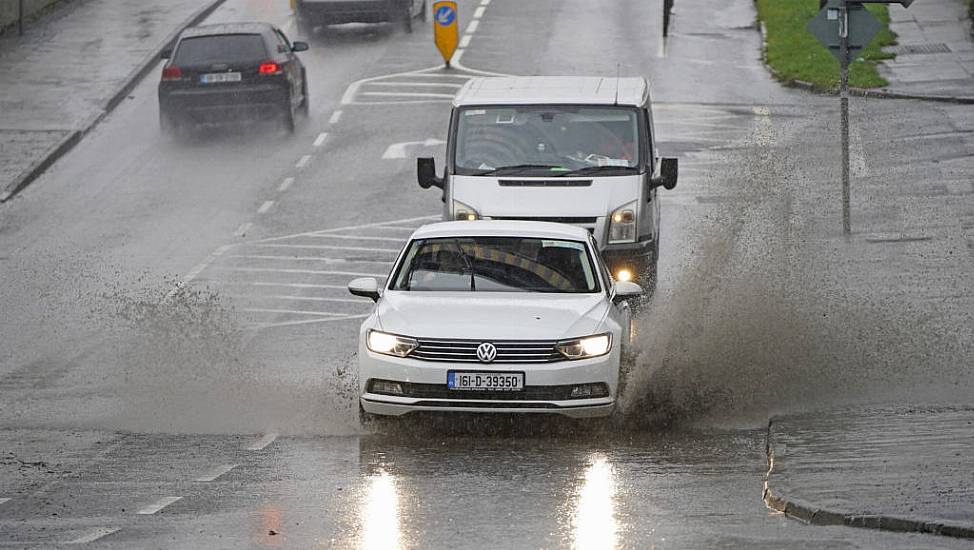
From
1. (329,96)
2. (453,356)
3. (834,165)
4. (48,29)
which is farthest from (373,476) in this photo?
(48,29)

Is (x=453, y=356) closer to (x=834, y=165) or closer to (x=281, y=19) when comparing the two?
(x=834, y=165)

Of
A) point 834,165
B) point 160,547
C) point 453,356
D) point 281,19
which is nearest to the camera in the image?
point 160,547

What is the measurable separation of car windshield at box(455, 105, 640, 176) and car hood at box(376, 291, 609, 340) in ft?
15.5

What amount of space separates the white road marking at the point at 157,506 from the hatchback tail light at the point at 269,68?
744 inches

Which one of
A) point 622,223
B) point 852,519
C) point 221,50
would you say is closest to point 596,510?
point 852,519

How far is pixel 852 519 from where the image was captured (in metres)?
8.50

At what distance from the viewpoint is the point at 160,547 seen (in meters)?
8.25

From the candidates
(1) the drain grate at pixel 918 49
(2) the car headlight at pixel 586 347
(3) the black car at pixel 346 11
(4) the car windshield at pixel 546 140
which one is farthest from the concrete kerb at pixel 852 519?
(3) the black car at pixel 346 11

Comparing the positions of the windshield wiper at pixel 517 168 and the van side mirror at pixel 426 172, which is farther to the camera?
the van side mirror at pixel 426 172

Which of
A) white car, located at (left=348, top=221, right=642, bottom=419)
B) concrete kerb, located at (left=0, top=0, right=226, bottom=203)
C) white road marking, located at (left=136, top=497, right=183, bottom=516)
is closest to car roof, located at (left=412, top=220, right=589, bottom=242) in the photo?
white car, located at (left=348, top=221, right=642, bottom=419)

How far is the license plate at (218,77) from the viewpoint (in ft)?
90.7

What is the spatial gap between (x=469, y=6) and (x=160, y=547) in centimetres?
3418

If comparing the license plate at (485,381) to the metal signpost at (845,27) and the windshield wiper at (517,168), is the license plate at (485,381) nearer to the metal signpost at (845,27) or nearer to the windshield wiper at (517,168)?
the windshield wiper at (517,168)

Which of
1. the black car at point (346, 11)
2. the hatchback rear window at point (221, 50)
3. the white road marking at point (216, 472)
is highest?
the white road marking at point (216, 472)
